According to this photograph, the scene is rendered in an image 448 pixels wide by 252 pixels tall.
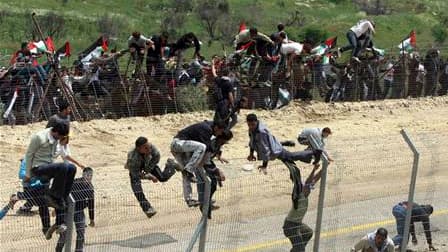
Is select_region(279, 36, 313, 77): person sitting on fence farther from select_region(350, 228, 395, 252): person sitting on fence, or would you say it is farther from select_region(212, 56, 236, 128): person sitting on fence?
select_region(350, 228, 395, 252): person sitting on fence

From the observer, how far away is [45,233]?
32.6 ft

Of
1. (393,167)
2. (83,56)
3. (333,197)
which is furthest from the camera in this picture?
(83,56)

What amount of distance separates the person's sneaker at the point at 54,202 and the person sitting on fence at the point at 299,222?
9.25ft

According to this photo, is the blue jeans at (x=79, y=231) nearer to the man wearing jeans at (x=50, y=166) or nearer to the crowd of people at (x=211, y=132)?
the crowd of people at (x=211, y=132)

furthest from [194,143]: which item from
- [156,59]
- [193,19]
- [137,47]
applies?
[193,19]

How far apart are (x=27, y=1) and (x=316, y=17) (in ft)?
66.2

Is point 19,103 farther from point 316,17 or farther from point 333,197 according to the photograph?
point 316,17

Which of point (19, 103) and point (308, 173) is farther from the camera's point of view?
point (19, 103)

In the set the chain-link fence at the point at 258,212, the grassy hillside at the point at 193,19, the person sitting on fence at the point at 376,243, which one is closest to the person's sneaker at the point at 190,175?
the chain-link fence at the point at 258,212

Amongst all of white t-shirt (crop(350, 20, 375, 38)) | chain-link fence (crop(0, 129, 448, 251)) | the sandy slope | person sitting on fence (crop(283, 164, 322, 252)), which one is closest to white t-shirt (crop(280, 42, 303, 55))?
the sandy slope

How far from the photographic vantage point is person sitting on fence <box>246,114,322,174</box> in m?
11.2

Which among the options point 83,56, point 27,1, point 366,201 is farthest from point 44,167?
point 27,1

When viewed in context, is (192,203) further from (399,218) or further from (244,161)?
(244,161)

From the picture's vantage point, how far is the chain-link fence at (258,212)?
10242mm
